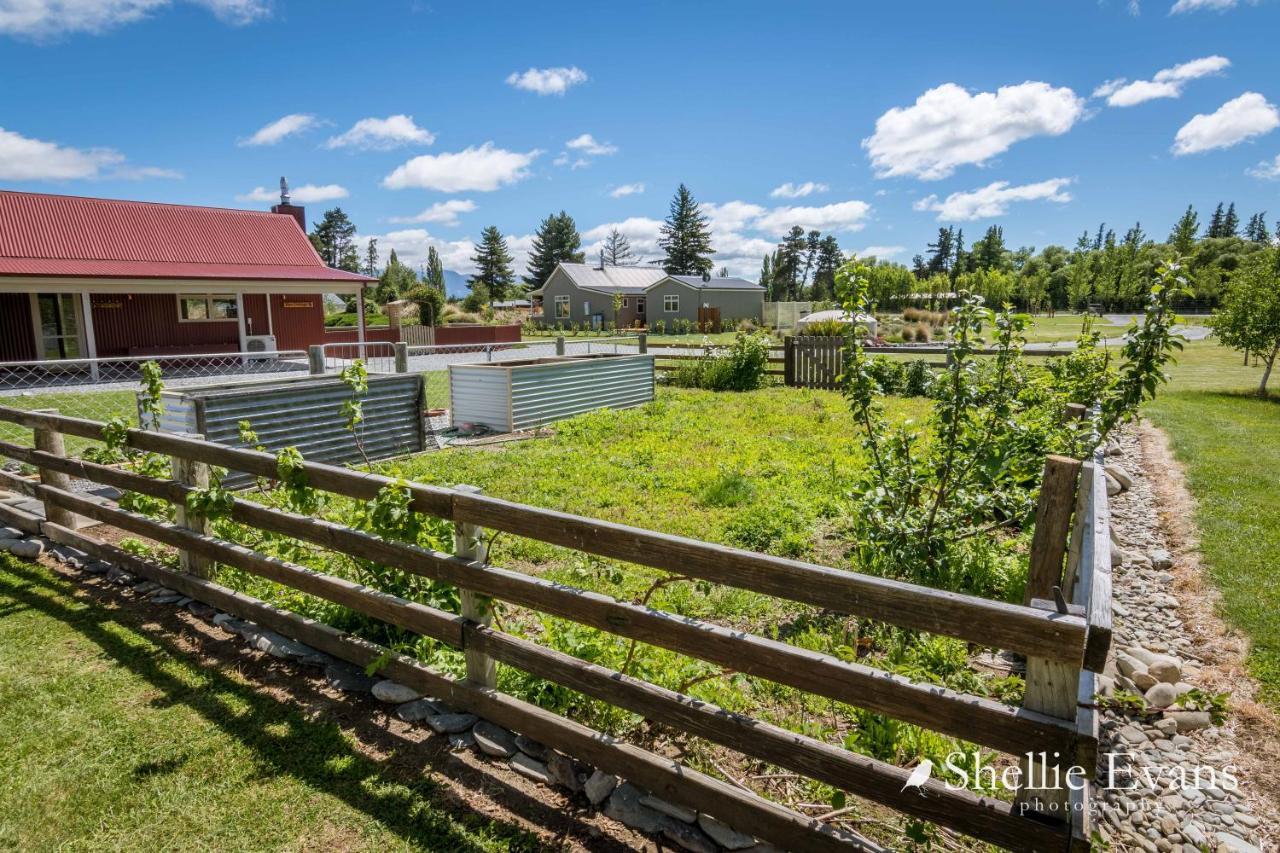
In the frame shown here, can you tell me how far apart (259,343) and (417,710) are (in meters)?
22.5

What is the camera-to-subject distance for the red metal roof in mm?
20469

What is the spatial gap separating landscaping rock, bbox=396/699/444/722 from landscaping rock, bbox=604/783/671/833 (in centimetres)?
105

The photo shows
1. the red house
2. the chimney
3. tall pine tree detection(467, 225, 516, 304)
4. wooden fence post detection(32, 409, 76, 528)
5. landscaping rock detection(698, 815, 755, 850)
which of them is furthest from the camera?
tall pine tree detection(467, 225, 516, 304)

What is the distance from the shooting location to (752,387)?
54.1 ft

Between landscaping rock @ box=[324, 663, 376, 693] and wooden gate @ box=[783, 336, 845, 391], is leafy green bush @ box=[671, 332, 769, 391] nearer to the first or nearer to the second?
wooden gate @ box=[783, 336, 845, 391]

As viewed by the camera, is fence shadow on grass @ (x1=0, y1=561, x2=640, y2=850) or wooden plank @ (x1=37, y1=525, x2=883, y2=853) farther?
fence shadow on grass @ (x1=0, y1=561, x2=640, y2=850)

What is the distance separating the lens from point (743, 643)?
7.94ft

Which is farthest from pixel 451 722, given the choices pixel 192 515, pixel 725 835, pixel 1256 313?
pixel 1256 313

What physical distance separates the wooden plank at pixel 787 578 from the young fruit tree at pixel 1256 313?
16.9 metres

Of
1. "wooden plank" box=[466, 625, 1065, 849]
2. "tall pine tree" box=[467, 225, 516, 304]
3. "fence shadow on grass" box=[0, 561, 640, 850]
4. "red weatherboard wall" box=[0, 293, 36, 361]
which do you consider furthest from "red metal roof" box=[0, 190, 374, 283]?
"tall pine tree" box=[467, 225, 516, 304]

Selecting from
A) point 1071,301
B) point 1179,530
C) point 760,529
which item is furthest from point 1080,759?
Result: point 1071,301

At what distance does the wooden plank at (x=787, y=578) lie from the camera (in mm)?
1947

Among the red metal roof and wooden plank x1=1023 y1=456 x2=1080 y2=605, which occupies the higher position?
the red metal roof

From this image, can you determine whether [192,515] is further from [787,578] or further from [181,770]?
[787,578]
